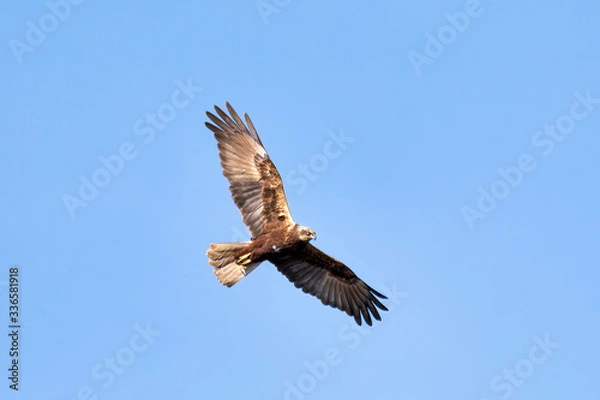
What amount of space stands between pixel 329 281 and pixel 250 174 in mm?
3217

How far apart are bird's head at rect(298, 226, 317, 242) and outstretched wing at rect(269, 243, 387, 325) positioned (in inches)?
32.9

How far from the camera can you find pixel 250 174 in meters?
18.7

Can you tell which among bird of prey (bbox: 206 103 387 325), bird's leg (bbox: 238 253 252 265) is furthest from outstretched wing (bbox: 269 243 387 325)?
bird's leg (bbox: 238 253 252 265)

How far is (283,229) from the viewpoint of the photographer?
59.6 ft

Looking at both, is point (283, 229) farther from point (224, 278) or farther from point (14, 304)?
point (14, 304)

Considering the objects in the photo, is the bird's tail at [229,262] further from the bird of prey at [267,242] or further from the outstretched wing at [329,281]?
the outstretched wing at [329,281]

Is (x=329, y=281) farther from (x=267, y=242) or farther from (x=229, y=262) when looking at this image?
(x=229, y=262)

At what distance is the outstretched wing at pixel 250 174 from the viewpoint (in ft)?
60.3

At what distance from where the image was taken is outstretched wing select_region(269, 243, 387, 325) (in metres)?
19.0

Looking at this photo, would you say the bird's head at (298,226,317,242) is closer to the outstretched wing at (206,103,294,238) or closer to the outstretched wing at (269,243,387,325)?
the outstretched wing at (206,103,294,238)

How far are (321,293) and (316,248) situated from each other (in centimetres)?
127

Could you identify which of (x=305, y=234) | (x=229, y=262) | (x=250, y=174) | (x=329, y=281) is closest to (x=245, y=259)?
(x=229, y=262)

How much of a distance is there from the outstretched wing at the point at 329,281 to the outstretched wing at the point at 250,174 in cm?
97

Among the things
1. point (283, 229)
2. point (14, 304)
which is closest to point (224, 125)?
point (283, 229)
